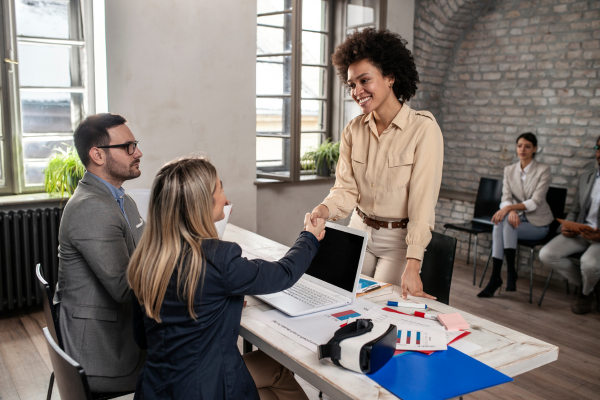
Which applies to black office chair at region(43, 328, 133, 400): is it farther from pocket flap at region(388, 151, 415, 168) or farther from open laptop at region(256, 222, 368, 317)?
pocket flap at region(388, 151, 415, 168)

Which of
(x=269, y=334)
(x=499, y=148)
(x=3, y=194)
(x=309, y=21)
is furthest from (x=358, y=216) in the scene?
(x=499, y=148)

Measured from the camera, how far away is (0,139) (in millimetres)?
3637

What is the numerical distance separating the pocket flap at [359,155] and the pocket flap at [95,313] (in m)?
1.23

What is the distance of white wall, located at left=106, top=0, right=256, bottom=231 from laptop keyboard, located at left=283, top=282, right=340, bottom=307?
2.18 m

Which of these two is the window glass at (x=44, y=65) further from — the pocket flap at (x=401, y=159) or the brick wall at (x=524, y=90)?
the brick wall at (x=524, y=90)

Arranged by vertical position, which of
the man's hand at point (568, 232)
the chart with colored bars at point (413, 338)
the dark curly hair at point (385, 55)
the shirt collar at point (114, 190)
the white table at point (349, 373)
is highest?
the dark curly hair at point (385, 55)

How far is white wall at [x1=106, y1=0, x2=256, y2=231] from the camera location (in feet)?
11.9

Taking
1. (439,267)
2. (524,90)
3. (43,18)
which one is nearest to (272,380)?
(439,267)

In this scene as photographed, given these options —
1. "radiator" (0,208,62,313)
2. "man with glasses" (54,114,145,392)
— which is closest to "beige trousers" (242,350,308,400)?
"man with glasses" (54,114,145,392)

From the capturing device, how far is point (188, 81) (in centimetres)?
390

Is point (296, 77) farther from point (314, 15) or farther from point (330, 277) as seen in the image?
point (330, 277)

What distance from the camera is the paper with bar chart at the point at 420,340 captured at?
154 centimetres

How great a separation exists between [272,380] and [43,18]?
3234 mm

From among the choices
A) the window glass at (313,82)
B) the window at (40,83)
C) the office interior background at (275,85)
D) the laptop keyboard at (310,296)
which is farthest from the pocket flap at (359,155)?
the window glass at (313,82)
